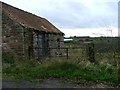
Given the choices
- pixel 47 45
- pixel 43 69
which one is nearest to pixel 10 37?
pixel 47 45

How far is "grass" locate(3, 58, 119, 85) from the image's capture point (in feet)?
42.3

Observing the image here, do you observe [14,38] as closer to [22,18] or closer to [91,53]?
[22,18]

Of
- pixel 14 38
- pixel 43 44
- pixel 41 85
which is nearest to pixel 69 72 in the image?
pixel 41 85

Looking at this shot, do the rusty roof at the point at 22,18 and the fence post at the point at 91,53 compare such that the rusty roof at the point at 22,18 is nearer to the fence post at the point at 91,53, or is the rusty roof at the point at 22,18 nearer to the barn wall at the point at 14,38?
the barn wall at the point at 14,38

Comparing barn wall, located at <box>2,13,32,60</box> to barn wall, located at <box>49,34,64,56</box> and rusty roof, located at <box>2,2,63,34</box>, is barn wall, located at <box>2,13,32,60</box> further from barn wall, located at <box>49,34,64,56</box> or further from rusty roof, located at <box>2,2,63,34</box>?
barn wall, located at <box>49,34,64,56</box>

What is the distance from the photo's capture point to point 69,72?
1379 cm

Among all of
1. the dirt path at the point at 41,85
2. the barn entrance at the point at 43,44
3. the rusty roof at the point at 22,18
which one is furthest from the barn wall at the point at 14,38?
the dirt path at the point at 41,85

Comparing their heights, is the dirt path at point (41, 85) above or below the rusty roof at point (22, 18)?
below

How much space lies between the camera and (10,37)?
2127 centimetres

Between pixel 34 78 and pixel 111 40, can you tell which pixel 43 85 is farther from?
pixel 111 40

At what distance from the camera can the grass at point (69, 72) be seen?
12.9 m

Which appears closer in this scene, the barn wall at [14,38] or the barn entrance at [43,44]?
the barn wall at [14,38]

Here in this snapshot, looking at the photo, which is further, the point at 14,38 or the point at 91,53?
the point at 14,38

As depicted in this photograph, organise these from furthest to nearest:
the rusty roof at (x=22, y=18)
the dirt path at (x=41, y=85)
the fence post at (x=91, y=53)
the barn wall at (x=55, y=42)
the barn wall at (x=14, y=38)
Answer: the barn wall at (x=55, y=42), the rusty roof at (x=22, y=18), the barn wall at (x=14, y=38), the fence post at (x=91, y=53), the dirt path at (x=41, y=85)
